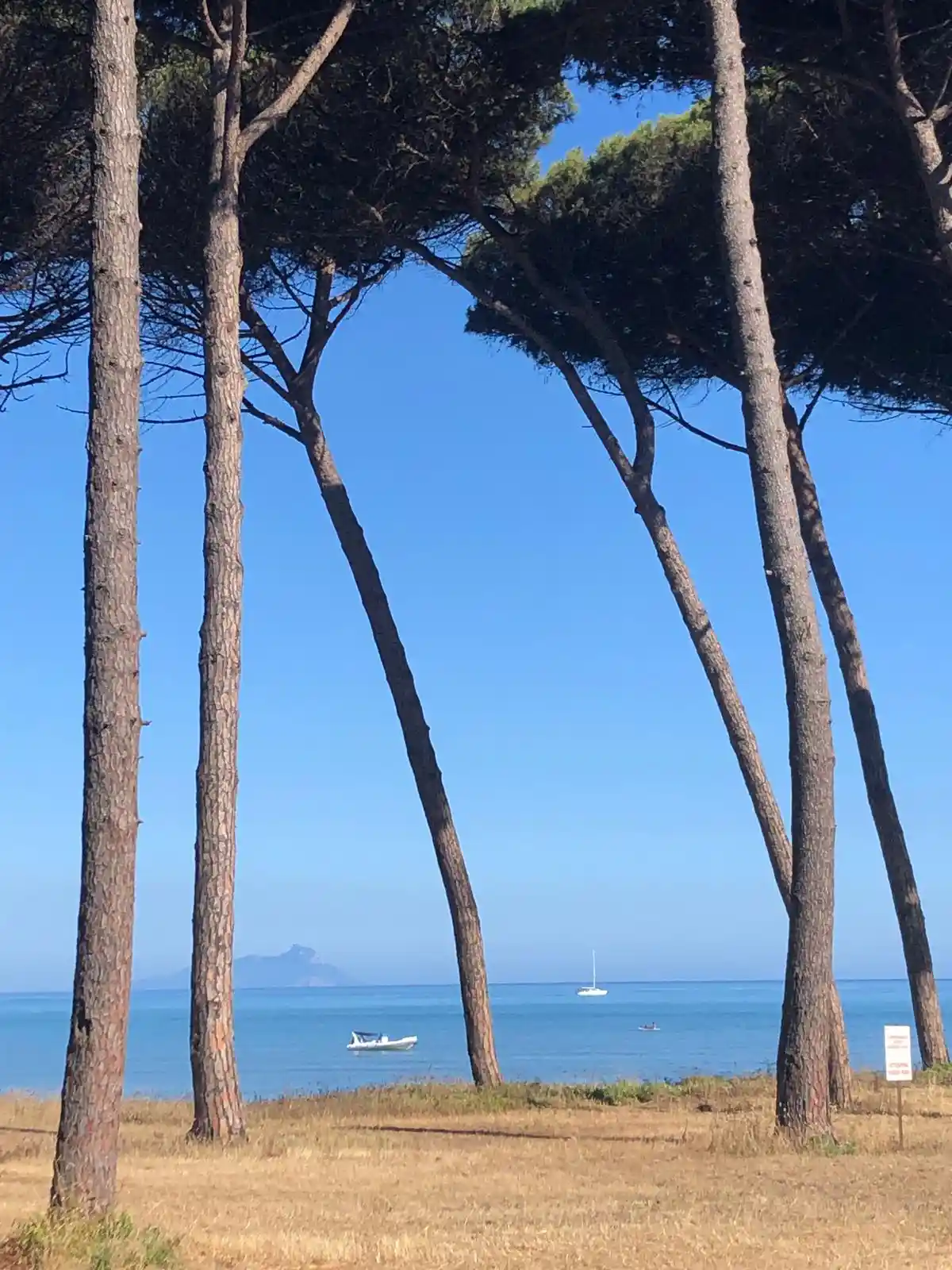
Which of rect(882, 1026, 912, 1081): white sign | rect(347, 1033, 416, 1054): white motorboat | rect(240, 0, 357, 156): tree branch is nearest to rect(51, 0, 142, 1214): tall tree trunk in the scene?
rect(240, 0, 357, 156): tree branch

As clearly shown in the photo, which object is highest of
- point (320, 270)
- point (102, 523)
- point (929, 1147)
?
point (320, 270)

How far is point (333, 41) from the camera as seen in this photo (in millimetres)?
11539

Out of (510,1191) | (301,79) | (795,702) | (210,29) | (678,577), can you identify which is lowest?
(510,1191)

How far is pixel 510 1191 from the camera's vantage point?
322 inches

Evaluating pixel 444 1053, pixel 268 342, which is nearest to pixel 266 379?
pixel 268 342

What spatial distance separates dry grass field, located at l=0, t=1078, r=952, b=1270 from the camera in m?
5.99

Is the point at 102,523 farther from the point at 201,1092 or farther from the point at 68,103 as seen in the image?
the point at 68,103

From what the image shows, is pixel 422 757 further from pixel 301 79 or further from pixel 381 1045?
pixel 381 1045

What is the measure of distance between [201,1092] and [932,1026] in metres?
8.54

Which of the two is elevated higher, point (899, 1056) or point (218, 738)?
point (218, 738)

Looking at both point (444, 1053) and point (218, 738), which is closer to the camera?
point (218, 738)

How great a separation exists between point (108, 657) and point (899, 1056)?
6023 millimetres

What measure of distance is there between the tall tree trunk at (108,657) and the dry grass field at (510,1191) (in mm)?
509

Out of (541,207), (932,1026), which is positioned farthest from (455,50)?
(932,1026)
